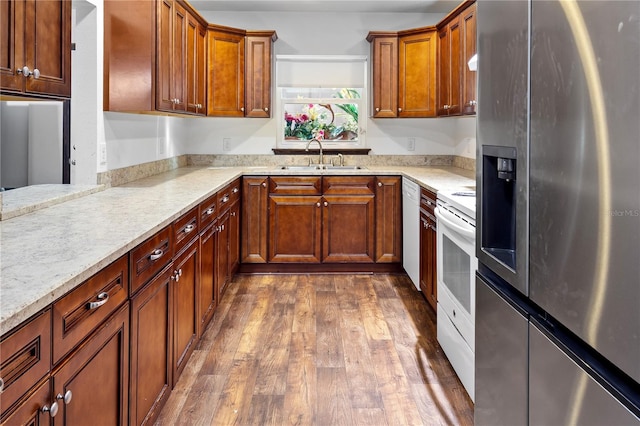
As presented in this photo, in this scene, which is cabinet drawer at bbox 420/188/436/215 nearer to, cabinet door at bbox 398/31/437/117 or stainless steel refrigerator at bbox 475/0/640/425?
cabinet door at bbox 398/31/437/117

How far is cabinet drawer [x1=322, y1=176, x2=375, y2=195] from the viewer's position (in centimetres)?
438

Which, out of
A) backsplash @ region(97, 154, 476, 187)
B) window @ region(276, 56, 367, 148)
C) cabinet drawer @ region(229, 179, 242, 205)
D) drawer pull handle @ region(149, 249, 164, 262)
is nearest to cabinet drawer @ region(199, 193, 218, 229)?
cabinet drawer @ region(229, 179, 242, 205)

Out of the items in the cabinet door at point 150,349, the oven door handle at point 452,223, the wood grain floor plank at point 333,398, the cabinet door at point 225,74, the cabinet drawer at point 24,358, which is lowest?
the wood grain floor plank at point 333,398

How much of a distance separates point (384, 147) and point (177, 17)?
2.34 meters

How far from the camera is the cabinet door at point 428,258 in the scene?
3271 millimetres

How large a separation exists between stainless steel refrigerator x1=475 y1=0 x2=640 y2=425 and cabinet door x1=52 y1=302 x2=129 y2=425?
0.98 metres

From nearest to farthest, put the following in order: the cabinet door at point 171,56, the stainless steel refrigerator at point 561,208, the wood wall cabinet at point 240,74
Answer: the stainless steel refrigerator at point 561,208, the cabinet door at point 171,56, the wood wall cabinet at point 240,74

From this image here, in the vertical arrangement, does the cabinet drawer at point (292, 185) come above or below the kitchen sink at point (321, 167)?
below

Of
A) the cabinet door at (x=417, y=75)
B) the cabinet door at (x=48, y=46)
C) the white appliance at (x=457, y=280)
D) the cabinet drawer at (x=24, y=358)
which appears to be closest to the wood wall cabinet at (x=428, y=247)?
the white appliance at (x=457, y=280)

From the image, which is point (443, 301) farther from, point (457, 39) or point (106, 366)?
point (457, 39)

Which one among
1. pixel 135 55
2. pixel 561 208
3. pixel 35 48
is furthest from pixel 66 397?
pixel 135 55

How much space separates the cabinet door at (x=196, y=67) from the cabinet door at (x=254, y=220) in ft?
2.37

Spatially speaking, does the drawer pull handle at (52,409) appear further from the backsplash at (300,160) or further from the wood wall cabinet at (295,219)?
the backsplash at (300,160)

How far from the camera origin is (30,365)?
101 centimetres
